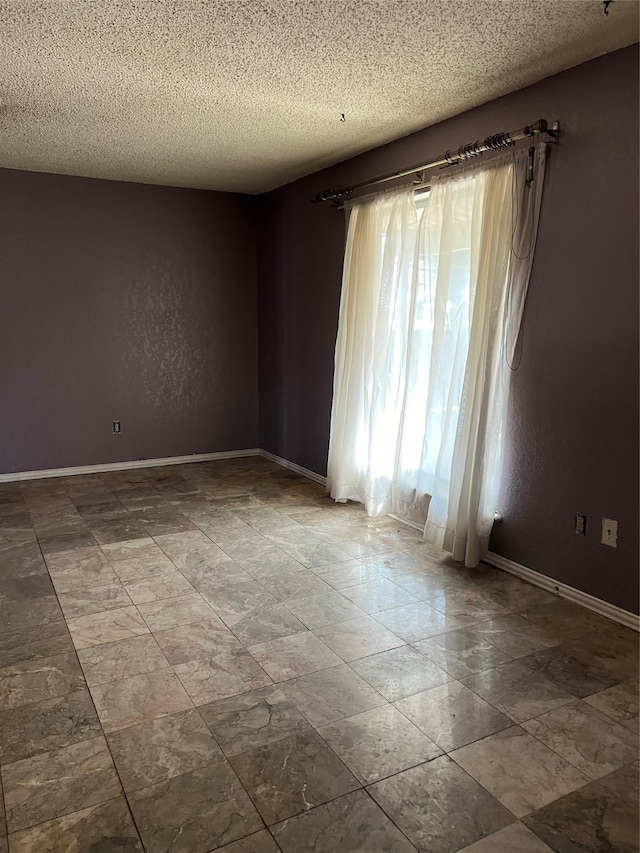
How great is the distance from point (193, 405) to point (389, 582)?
3.19m

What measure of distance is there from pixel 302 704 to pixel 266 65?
2614 mm

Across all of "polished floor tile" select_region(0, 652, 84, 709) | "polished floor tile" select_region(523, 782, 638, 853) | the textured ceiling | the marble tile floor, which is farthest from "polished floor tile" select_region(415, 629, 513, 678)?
the textured ceiling

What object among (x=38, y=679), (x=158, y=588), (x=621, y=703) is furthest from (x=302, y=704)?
(x=158, y=588)

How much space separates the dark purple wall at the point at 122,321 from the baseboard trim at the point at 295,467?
0.83 ft

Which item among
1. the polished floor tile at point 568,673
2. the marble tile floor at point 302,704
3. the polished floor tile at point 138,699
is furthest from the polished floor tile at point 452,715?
the polished floor tile at point 138,699

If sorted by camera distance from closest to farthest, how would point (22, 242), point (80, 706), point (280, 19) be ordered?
point (80, 706)
point (280, 19)
point (22, 242)

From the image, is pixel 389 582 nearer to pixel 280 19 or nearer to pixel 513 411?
pixel 513 411

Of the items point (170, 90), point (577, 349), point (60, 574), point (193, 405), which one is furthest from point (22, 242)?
point (577, 349)

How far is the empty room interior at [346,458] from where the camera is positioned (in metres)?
1.86

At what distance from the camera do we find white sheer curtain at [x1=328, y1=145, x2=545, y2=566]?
3.20 m

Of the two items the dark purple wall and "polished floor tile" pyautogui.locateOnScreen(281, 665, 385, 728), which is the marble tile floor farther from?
the dark purple wall

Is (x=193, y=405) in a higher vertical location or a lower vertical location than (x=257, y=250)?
lower

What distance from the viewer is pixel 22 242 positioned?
5.04 meters

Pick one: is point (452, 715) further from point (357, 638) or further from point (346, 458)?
point (346, 458)
